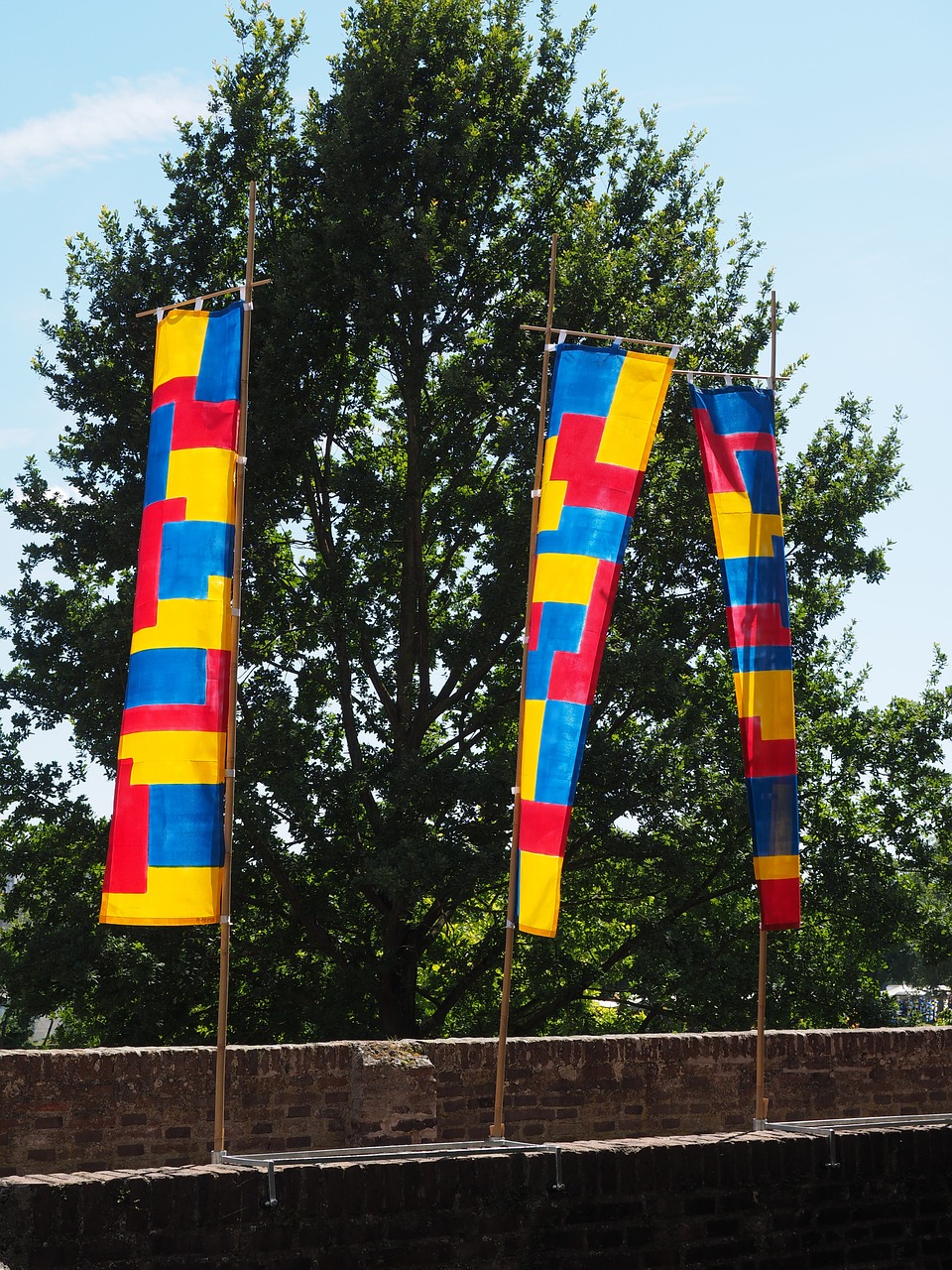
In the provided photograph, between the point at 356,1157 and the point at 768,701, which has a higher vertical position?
the point at 768,701

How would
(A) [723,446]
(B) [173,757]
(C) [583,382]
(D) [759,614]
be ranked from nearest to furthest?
(B) [173,757] < (C) [583,382] < (D) [759,614] < (A) [723,446]

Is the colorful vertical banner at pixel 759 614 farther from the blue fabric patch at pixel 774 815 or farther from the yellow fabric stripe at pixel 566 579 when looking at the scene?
the yellow fabric stripe at pixel 566 579

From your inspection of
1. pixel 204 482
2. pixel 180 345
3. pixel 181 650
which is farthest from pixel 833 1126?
pixel 180 345

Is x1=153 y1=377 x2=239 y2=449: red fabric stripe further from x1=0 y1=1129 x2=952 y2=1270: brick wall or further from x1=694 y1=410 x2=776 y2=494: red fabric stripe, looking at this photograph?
x1=0 y1=1129 x2=952 y2=1270: brick wall

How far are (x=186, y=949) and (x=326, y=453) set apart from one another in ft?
20.5

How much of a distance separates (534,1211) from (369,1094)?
98.3 inches

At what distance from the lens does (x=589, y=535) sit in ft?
28.6

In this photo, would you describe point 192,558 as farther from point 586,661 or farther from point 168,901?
point 586,661

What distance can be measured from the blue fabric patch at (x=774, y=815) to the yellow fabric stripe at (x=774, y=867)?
3 centimetres

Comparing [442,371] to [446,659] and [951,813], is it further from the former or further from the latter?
[951,813]

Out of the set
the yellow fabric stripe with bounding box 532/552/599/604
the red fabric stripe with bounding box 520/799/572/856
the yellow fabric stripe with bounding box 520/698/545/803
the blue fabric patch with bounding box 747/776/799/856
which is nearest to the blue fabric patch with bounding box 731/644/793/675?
the blue fabric patch with bounding box 747/776/799/856

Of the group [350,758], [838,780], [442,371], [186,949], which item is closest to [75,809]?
[186,949]

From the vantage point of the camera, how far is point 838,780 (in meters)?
18.2

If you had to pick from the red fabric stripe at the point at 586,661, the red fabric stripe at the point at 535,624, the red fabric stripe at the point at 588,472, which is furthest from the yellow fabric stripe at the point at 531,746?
the red fabric stripe at the point at 588,472
